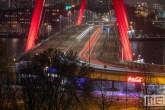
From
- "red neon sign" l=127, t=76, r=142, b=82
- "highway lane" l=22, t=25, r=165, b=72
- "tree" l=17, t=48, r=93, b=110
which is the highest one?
"tree" l=17, t=48, r=93, b=110

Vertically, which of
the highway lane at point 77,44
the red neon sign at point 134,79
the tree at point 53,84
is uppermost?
the tree at point 53,84

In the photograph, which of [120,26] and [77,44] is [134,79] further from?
[77,44]

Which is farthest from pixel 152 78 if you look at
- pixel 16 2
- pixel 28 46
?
pixel 16 2

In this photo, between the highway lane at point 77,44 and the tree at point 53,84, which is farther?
the highway lane at point 77,44

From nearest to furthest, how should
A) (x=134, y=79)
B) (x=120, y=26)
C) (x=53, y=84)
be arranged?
(x=53, y=84), (x=134, y=79), (x=120, y=26)

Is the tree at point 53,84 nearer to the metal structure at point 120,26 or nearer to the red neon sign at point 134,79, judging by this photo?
the red neon sign at point 134,79

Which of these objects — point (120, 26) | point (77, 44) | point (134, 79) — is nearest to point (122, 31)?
point (120, 26)

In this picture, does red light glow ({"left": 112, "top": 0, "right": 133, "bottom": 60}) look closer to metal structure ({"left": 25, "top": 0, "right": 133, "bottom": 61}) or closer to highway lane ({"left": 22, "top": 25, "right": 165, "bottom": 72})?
metal structure ({"left": 25, "top": 0, "right": 133, "bottom": 61})

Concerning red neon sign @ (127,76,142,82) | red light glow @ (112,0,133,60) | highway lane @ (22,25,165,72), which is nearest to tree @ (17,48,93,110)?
red neon sign @ (127,76,142,82)

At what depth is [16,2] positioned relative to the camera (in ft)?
197

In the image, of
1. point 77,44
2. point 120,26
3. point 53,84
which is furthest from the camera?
point 77,44

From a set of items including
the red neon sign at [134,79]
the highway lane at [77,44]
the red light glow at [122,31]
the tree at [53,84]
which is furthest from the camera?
the highway lane at [77,44]

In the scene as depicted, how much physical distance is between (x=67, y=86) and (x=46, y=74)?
0.47 meters

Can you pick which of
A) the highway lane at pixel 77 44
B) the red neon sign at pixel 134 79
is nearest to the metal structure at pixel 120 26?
the highway lane at pixel 77 44
